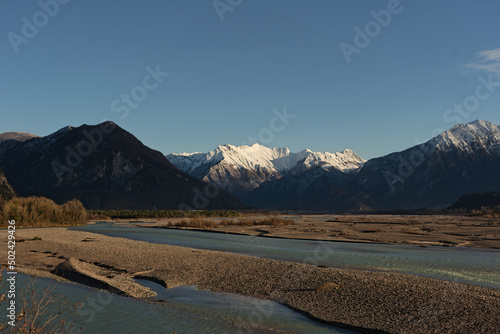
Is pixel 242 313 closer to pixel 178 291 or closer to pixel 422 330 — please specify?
pixel 178 291

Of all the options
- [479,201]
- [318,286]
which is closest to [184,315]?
[318,286]

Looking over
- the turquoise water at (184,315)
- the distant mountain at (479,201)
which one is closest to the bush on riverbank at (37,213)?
the turquoise water at (184,315)

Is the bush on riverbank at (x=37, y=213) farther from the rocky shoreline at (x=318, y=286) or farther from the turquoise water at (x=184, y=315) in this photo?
the turquoise water at (x=184, y=315)

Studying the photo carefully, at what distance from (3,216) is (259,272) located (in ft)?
213

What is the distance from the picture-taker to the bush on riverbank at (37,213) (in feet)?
238

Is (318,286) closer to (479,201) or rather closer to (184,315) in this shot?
(184,315)

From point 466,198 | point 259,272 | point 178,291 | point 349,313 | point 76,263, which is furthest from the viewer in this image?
point 466,198

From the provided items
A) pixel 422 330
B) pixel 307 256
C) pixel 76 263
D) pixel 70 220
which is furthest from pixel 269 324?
pixel 70 220

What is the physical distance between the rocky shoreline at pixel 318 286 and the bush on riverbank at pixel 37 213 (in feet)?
148

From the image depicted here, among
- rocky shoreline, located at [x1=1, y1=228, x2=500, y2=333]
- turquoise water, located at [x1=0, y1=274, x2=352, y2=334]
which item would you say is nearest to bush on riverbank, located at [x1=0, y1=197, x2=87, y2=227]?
rocky shoreline, located at [x1=1, y1=228, x2=500, y2=333]

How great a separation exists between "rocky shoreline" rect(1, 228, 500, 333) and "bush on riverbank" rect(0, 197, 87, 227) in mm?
45150

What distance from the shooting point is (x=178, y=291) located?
21516 mm

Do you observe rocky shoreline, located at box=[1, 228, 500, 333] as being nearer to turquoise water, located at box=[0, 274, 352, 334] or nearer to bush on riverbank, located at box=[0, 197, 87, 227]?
turquoise water, located at box=[0, 274, 352, 334]

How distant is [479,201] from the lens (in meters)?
170
